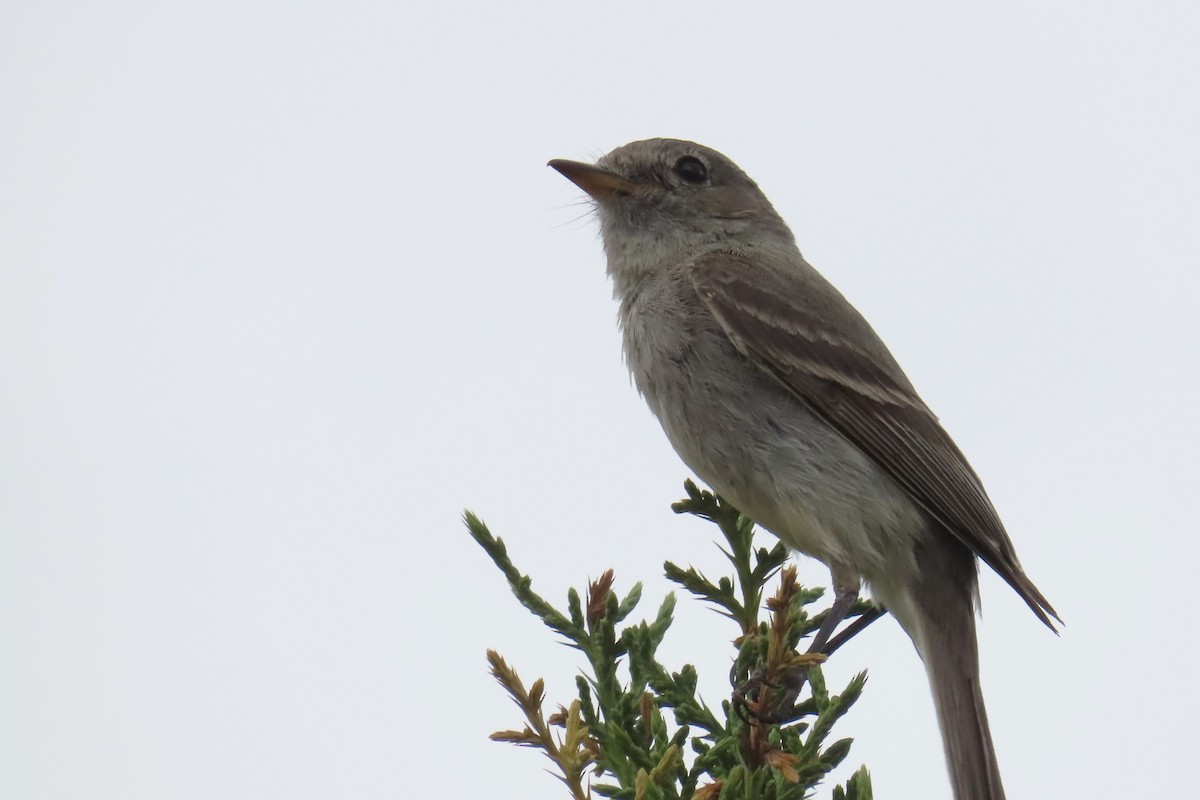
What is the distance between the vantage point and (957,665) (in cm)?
512

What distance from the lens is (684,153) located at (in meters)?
6.63

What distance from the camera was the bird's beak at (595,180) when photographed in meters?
6.29

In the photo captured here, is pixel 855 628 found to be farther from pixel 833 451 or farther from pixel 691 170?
pixel 691 170

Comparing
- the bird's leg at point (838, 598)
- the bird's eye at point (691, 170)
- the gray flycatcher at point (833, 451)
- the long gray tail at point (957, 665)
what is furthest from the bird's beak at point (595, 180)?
the long gray tail at point (957, 665)

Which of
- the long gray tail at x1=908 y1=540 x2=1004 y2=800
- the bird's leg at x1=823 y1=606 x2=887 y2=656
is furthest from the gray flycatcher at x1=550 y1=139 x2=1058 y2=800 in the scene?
the bird's leg at x1=823 y1=606 x2=887 y2=656

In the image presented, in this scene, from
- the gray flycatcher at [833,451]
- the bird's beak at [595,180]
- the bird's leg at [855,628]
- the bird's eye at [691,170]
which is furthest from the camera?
the bird's eye at [691,170]

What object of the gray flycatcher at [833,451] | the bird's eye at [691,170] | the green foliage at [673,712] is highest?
the bird's eye at [691,170]

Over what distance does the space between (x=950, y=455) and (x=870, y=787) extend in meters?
2.21

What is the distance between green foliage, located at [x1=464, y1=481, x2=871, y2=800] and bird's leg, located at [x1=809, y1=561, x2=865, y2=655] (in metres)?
0.38

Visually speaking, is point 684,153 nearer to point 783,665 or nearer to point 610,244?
point 610,244

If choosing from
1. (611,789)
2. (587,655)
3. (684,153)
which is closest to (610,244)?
(684,153)

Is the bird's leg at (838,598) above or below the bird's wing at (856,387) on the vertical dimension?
below

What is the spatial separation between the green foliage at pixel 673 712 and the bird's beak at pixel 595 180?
261 cm

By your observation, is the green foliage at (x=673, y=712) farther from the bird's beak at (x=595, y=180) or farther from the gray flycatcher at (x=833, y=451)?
the bird's beak at (x=595, y=180)
